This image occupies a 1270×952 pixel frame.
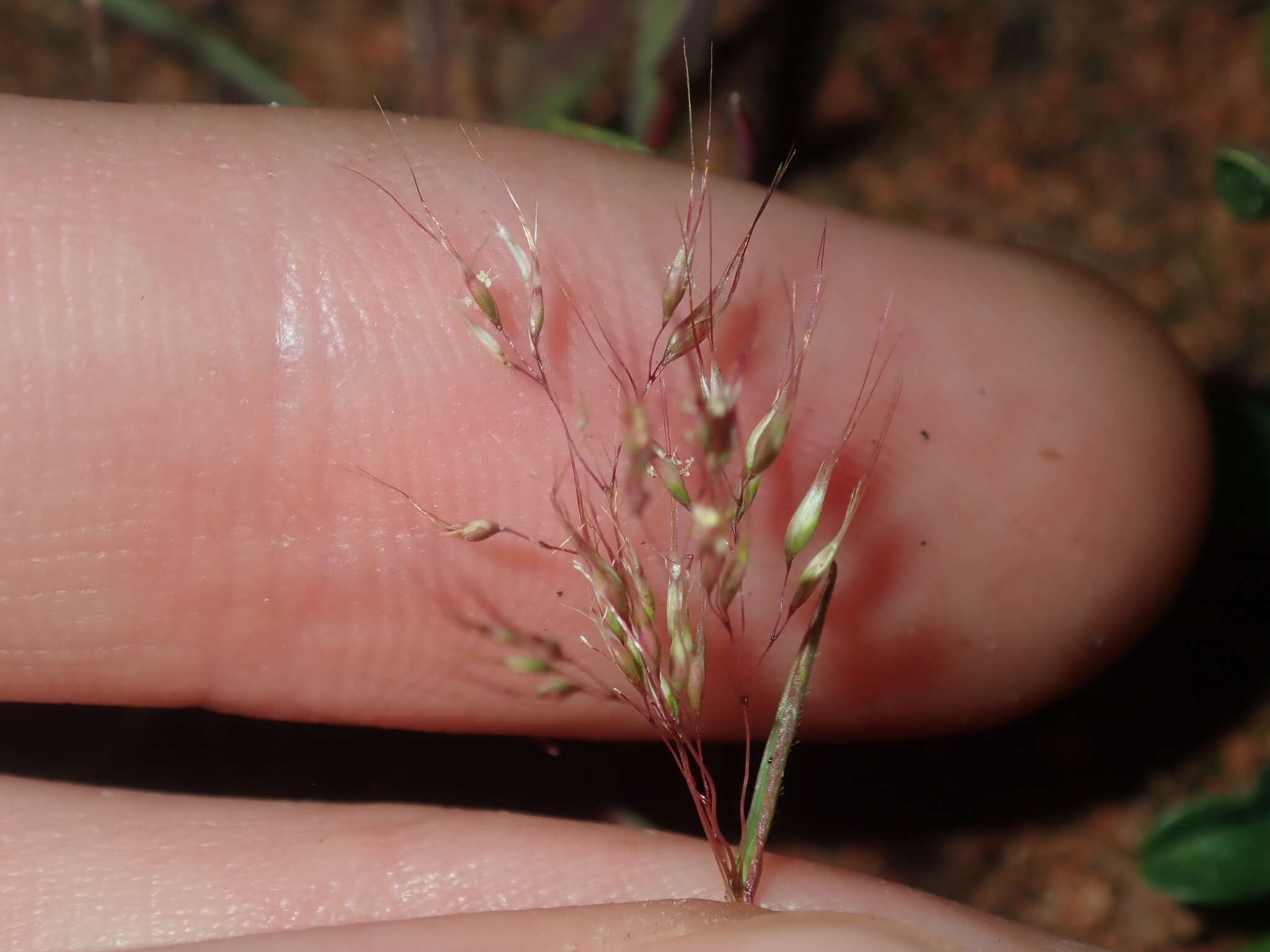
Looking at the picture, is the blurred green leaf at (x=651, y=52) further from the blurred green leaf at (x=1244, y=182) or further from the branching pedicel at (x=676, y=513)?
the blurred green leaf at (x=1244, y=182)

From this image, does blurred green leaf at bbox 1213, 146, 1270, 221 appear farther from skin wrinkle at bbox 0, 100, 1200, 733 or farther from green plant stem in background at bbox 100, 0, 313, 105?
green plant stem in background at bbox 100, 0, 313, 105

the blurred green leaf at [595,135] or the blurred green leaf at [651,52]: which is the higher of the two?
the blurred green leaf at [651,52]

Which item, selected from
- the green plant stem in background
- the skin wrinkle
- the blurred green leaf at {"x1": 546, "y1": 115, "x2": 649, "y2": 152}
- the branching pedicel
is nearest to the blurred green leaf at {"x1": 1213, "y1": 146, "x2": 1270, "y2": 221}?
the skin wrinkle

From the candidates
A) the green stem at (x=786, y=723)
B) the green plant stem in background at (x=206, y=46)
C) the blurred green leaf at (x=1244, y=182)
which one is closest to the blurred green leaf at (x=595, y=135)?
the green plant stem in background at (x=206, y=46)

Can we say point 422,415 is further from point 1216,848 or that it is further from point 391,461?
point 1216,848

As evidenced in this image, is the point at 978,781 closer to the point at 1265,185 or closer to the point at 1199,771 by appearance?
the point at 1199,771
